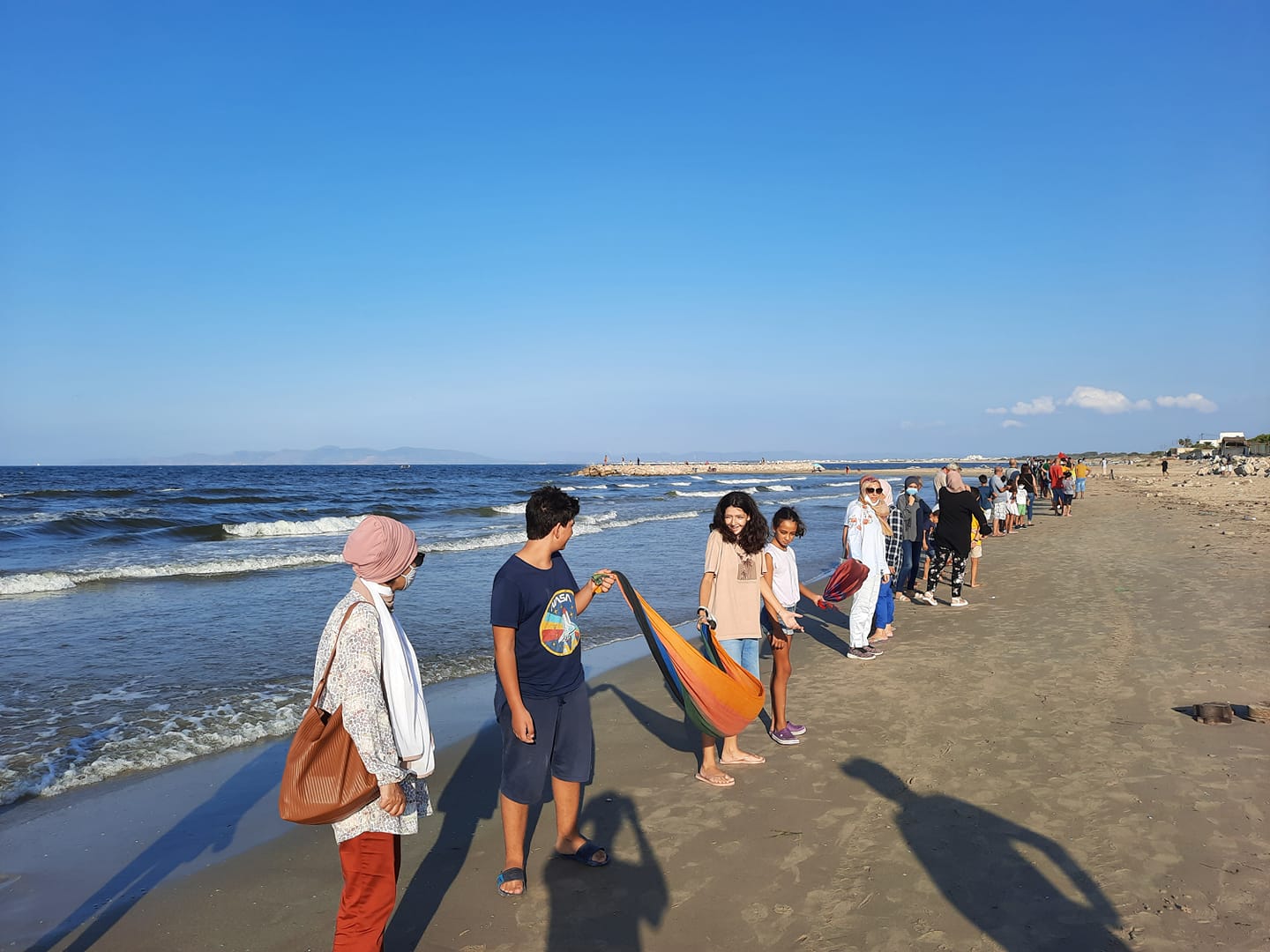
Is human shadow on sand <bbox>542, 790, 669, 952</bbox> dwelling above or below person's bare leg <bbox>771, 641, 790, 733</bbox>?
below

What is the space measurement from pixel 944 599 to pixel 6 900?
1126 centimetres

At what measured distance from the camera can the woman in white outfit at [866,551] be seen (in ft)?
26.8

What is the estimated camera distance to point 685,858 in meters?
4.23

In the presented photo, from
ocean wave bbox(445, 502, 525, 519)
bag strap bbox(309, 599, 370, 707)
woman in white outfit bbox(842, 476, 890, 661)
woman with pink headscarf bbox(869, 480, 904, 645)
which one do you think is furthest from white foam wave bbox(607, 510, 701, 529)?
bag strap bbox(309, 599, 370, 707)

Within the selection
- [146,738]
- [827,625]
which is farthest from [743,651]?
[827,625]

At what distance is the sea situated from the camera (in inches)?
257

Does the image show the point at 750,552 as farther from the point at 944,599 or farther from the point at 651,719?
the point at 944,599

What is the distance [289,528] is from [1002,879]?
1049 inches

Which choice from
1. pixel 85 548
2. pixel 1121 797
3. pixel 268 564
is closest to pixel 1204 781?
pixel 1121 797

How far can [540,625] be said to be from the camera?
3.79m

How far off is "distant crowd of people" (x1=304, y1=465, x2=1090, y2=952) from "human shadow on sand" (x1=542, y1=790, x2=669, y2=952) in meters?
0.11

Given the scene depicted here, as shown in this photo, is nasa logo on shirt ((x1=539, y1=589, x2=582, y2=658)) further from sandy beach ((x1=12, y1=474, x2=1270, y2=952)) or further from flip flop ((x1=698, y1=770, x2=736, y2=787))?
flip flop ((x1=698, y1=770, x2=736, y2=787))

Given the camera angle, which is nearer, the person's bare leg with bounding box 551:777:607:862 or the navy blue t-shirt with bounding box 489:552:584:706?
the navy blue t-shirt with bounding box 489:552:584:706

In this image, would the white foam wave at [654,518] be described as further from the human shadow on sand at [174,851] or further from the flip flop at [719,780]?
the flip flop at [719,780]
